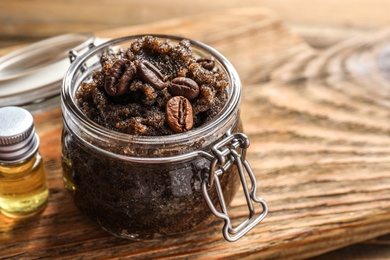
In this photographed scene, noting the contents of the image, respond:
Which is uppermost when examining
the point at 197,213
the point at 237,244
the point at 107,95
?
the point at 107,95

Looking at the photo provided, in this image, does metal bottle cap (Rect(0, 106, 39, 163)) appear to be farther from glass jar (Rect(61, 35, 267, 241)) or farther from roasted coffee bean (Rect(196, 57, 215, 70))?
roasted coffee bean (Rect(196, 57, 215, 70))

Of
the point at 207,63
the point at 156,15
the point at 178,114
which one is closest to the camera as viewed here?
the point at 178,114

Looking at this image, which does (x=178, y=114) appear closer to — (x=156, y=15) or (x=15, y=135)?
(x=15, y=135)

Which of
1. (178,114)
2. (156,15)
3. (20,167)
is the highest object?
(178,114)

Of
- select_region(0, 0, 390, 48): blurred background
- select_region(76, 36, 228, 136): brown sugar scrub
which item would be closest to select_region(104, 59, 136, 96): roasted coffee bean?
select_region(76, 36, 228, 136): brown sugar scrub

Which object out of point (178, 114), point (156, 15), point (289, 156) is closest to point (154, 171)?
point (178, 114)

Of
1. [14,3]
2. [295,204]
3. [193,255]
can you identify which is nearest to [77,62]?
[193,255]

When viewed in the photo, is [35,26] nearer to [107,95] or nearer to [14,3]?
[14,3]
